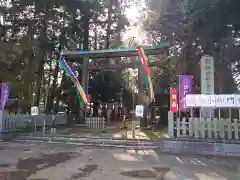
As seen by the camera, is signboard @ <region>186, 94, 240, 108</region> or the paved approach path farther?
signboard @ <region>186, 94, 240, 108</region>

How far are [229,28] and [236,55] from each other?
1657 mm

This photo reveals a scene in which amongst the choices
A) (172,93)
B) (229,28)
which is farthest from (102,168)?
(229,28)

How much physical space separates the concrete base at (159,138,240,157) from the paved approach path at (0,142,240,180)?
1.57 feet

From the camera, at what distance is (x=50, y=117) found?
740 inches

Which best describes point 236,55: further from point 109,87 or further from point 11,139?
point 109,87

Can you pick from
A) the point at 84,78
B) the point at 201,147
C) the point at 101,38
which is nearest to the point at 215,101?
the point at 201,147

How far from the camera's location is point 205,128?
9.49m

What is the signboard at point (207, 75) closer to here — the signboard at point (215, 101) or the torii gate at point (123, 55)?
the signboard at point (215, 101)

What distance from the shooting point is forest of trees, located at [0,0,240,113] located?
1130cm

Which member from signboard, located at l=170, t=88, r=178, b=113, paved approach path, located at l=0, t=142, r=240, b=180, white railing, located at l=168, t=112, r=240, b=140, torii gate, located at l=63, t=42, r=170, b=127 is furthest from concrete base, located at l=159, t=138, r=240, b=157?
torii gate, located at l=63, t=42, r=170, b=127

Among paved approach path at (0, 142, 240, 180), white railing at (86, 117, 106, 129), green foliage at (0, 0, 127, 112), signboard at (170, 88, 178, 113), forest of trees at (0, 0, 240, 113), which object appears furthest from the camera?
white railing at (86, 117, 106, 129)

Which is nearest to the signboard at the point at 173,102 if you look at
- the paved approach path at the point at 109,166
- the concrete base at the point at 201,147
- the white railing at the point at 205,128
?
the white railing at the point at 205,128

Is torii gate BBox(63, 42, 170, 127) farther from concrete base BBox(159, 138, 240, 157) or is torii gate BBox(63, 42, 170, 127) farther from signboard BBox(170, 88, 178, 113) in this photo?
concrete base BBox(159, 138, 240, 157)

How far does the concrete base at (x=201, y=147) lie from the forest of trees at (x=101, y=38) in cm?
463
